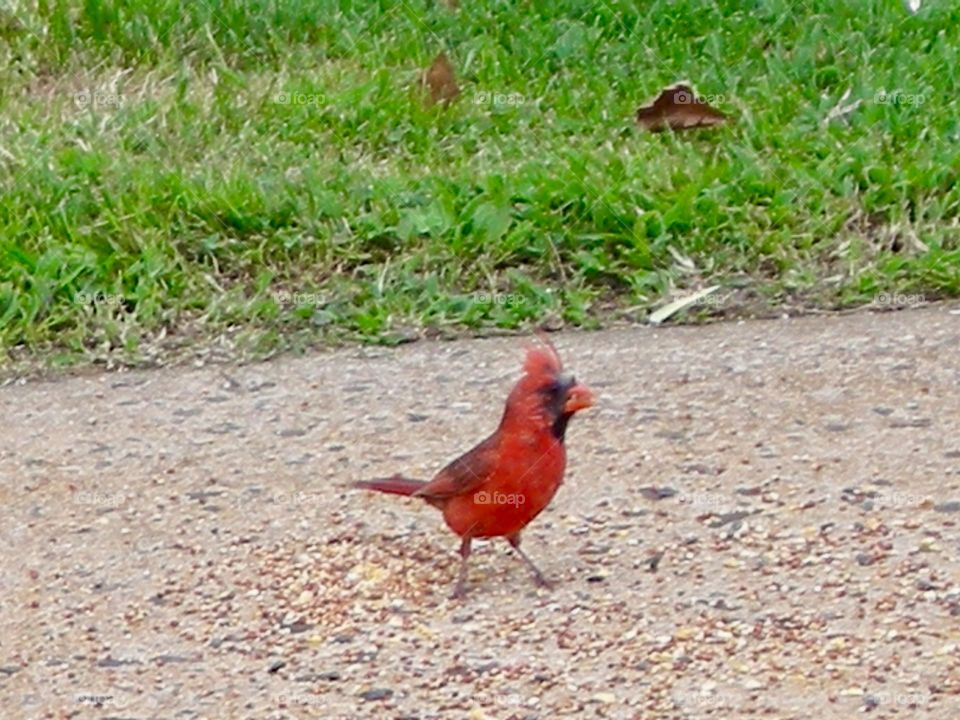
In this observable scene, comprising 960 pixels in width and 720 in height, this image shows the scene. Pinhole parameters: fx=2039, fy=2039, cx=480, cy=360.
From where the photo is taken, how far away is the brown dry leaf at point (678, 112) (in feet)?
23.1

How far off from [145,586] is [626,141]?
3054 mm

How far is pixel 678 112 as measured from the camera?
7.06 meters

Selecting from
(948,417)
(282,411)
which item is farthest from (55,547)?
(948,417)

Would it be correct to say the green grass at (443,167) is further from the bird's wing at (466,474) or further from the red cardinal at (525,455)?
the red cardinal at (525,455)

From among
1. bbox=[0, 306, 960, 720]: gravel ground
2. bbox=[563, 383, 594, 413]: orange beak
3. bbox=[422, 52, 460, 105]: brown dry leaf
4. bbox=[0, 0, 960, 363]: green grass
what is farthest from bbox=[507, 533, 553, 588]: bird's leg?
bbox=[422, 52, 460, 105]: brown dry leaf

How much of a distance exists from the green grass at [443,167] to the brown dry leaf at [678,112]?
54 millimetres

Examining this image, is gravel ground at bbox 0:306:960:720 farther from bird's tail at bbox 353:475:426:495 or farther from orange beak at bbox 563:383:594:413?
orange beak at bbox 563:383:594:413

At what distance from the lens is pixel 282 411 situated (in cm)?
563

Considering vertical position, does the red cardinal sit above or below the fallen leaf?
above

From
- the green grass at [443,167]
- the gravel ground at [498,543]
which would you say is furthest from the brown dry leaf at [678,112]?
the gravel ground at [498,543]

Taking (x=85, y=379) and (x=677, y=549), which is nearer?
(x=677, y=549)

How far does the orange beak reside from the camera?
4.08 m

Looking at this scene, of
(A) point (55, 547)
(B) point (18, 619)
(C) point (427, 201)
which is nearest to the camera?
(B) point (18, 619)

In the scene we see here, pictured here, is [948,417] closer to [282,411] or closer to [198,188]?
[282,411]
